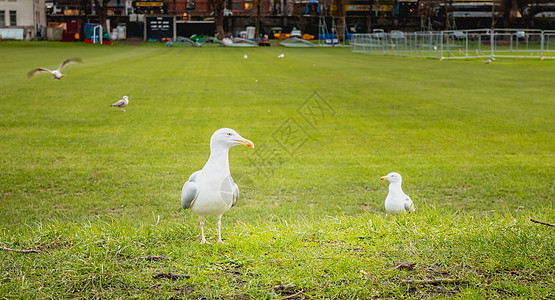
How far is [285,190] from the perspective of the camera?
911 centimetres

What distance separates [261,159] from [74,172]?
3450 mm

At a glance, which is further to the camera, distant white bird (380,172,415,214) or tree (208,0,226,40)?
tree (208,0,226,40)

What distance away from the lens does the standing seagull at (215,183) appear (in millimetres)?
4680

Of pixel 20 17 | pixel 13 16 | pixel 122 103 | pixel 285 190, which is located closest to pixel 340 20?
pixel 20 17

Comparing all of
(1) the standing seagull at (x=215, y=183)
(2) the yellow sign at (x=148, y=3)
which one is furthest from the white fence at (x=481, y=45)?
(2) the yellow sign at (x=148, y=3)

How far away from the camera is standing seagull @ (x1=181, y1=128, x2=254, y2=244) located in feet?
15.4

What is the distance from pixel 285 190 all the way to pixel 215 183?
4.39 metres

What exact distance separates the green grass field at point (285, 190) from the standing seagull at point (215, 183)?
36 cm

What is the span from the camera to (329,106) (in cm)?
1769

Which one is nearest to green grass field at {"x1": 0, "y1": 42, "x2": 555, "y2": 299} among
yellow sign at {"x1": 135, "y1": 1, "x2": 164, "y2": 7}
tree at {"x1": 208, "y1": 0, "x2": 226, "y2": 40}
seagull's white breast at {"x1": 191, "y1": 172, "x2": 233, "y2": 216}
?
seagull's white breast at {"x1": 191, "y1": 172, "x2": 233, "y2": 216}

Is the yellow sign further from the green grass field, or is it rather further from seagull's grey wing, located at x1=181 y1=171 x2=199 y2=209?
seagull's grey wing, located at x1=181 y1=171 x2=199 y2=209

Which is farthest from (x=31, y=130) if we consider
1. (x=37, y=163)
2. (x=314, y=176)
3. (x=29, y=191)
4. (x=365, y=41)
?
(x=365, y=41)

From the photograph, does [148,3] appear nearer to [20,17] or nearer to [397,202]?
[20,17]

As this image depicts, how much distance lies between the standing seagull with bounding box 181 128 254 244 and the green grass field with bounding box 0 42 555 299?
36cm
